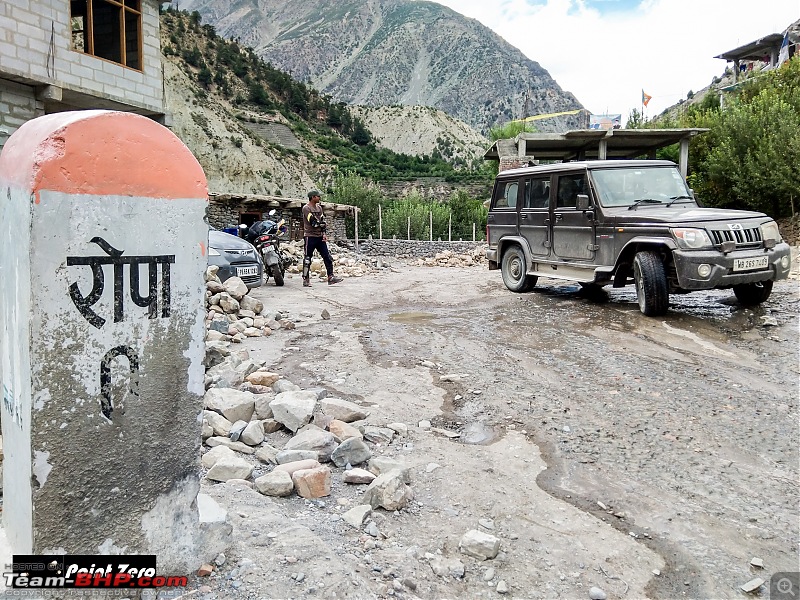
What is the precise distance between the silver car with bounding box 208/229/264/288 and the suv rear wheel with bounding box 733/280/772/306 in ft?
22.6

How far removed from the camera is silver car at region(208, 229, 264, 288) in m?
9.47

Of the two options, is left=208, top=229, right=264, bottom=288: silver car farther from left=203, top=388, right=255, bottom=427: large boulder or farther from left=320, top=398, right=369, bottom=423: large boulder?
left=320, top=398, right=369, bottom=423: large boulder

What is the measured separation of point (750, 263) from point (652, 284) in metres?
0.99

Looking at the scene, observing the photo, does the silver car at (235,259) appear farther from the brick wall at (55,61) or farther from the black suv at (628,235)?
the brick wall at (55,61)

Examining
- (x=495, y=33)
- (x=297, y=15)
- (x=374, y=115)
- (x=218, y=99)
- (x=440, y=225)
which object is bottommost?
(x=440, y=225)

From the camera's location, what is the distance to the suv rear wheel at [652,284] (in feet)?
22.4

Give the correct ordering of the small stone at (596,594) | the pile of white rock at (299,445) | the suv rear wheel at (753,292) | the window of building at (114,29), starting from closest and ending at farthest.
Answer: the small stone at (596,594), the pile of white rock at (299,445), the suv rear wheel at (753,292), the window of building at (114,29)

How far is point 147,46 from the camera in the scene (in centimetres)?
1509

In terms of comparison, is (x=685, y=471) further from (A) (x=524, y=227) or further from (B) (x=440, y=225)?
(B) (x=440, y=225)

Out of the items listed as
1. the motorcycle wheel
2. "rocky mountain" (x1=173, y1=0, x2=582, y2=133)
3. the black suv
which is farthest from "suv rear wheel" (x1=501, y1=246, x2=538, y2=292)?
"rocky mountain" (x1=173, y1=0, x2=582, y2=133)

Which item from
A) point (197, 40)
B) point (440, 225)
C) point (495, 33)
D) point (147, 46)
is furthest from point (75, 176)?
point (495, 33)

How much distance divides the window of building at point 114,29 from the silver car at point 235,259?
23.1 ft

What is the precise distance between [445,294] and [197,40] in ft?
208

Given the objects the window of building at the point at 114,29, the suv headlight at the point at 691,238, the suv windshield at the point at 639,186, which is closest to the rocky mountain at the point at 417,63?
the window of building at the point at 114,29
